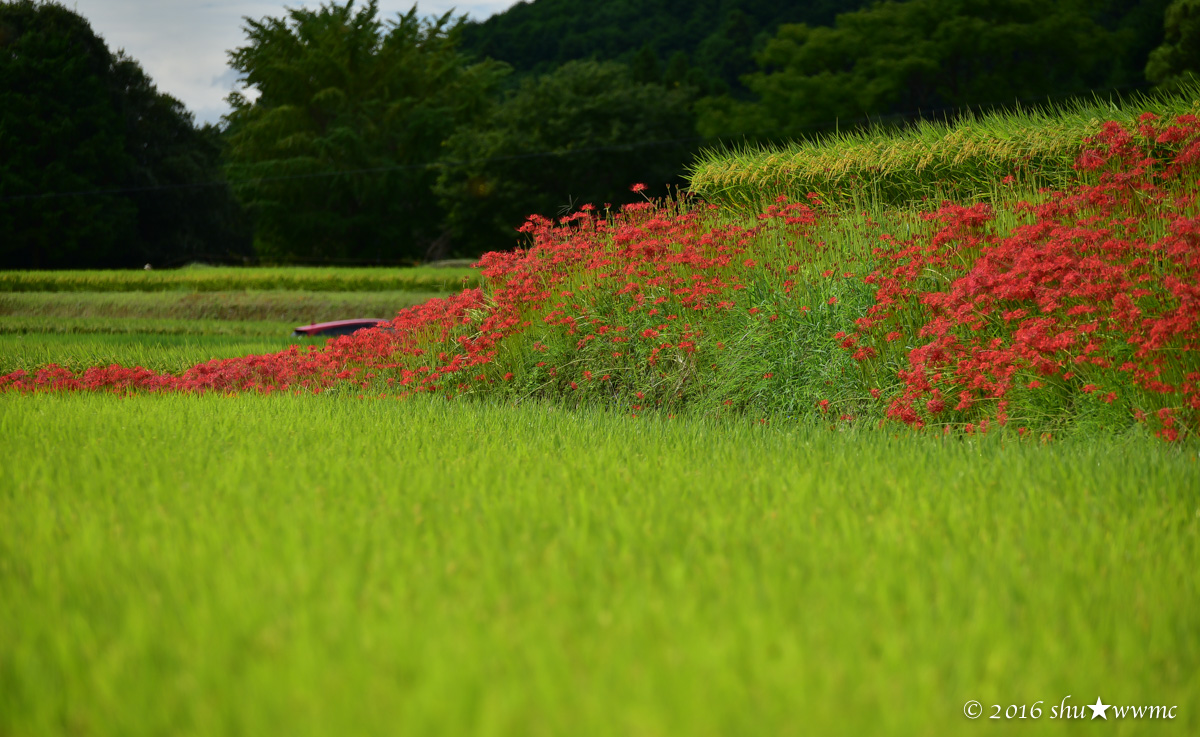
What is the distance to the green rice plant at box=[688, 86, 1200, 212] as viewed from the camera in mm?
9445

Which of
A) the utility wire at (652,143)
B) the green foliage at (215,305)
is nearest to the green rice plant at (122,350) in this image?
the green foliage at (215,305)

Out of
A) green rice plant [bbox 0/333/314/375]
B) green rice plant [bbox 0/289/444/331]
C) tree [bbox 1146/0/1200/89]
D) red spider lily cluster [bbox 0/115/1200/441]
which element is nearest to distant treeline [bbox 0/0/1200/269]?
tree [bbox 1146/0/1200/89]

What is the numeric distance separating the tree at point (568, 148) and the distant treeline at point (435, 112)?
0.34 feet

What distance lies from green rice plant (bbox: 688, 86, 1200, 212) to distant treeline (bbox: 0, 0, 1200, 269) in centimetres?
2610

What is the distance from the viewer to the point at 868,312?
7469mm

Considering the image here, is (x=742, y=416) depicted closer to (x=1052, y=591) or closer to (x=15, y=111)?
(x=1052, y=591)

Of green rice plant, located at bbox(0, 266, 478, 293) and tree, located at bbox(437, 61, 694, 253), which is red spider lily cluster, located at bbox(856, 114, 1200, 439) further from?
tree, located at bbox(437, 61, 694, 253)

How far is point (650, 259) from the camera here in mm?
9070

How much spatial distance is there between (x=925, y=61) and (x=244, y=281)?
3008 centimetres

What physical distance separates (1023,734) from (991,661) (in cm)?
26

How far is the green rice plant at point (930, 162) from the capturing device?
9.45m

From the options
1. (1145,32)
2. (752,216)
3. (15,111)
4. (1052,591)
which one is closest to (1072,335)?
(1052,591)

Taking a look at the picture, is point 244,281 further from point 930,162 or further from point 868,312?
point 868,312

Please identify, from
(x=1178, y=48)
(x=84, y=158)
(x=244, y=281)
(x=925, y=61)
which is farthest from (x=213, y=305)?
(x=1178, y=48)
